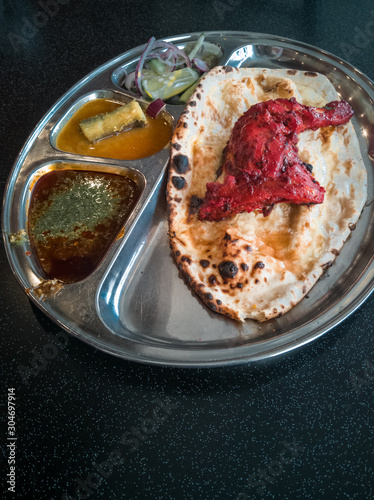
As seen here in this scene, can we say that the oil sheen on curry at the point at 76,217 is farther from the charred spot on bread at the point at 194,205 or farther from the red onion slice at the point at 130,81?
the red onion slice at the point at 130,81

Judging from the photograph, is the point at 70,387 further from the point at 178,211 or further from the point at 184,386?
the point at 178,211

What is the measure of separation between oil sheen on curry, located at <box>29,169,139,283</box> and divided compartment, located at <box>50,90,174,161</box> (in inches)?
9.0

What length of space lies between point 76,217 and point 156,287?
0.75 m

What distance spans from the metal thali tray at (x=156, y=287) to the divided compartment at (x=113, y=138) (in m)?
0.04

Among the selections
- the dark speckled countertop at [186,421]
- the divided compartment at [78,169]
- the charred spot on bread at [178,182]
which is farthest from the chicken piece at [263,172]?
the dark speckled countertop at [186,421]

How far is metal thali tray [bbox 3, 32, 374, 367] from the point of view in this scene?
238 centimetres

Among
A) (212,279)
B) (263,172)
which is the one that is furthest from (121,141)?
(212,279)

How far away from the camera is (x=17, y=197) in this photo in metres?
2.96

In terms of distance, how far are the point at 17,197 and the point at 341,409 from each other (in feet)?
8.00

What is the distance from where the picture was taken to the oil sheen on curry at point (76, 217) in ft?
9.04

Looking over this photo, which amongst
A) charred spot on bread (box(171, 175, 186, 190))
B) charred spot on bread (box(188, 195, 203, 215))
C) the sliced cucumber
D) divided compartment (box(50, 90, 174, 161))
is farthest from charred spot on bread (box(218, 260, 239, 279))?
the sliced cucumber

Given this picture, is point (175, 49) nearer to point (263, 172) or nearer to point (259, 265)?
point (263, 172)

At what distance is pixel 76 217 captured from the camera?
2.94m

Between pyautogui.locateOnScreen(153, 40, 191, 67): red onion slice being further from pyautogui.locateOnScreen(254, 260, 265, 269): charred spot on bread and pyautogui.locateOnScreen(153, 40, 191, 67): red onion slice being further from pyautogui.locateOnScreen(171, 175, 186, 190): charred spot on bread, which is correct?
pyautogui.locateOnScreen(254, 260, 265, 269): charred spot on bread
